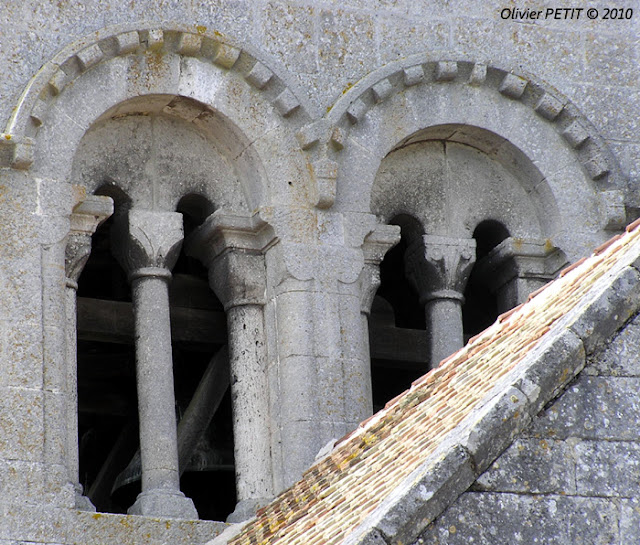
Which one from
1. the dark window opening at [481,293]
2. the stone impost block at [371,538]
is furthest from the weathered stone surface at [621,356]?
the dark window opening at [481,293]

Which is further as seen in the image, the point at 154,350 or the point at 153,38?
the point at 153,38

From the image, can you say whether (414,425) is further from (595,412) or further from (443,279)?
(443,279)

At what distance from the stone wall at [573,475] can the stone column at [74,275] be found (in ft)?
17.1

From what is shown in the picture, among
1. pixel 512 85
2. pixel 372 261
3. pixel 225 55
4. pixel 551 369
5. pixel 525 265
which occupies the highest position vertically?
pixel 512 85

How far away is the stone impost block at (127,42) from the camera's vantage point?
16.5m

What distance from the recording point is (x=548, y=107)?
58.8 feet

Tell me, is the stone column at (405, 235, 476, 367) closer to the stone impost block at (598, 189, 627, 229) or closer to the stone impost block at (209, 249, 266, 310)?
the stone impost block at (598, 189, 627, 229)

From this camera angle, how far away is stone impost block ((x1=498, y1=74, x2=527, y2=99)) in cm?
1781

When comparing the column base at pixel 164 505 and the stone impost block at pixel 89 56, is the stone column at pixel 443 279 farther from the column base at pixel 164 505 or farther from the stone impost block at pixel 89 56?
the stone impost block at pixel 89 56

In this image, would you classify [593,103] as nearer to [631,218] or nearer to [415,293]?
[631,218]

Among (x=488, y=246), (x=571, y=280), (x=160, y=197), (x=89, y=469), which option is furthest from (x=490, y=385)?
(x=89, y=469)

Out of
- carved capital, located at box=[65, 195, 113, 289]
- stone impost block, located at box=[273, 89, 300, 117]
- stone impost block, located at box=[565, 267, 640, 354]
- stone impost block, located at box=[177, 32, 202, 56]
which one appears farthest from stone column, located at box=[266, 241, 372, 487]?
stone impost block, located at box=[565, 267, 640, 354]

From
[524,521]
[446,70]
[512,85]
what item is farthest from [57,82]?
[524,521]

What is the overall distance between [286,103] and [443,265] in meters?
1.69
